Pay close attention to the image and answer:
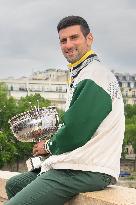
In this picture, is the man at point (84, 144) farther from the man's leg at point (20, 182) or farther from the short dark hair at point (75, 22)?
the man's leg at point (20, 182)

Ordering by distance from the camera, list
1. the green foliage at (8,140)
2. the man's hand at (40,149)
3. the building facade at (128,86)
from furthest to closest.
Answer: the building facade at (128,86) → the green foliage at (8,140) → the man's hand at (40,149)

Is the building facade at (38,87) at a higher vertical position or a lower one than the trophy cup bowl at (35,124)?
higher

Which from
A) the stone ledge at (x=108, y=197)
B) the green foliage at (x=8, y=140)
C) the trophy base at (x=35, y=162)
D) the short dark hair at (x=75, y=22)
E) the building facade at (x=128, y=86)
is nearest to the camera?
the stone ledge at (x=108, y=197)

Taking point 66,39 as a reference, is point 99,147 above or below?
below

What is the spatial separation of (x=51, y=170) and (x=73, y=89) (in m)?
0.57

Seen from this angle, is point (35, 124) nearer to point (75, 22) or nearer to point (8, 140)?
point (75, 22)

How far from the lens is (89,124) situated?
169 inches

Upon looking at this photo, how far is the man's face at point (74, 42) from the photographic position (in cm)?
463

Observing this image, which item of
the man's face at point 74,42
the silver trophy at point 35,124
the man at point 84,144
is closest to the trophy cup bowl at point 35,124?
the silver trophy at point 35,124

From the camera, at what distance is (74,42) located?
183 inches

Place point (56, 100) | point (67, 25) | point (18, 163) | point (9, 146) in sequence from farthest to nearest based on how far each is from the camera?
point (56, 100), point (18, 163), point (9, 146), point (67, 25)

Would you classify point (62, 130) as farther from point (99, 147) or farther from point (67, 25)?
point (67, 25)

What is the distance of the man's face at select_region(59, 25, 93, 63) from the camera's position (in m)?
4.63

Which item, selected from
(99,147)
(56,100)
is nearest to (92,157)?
(99,147)
